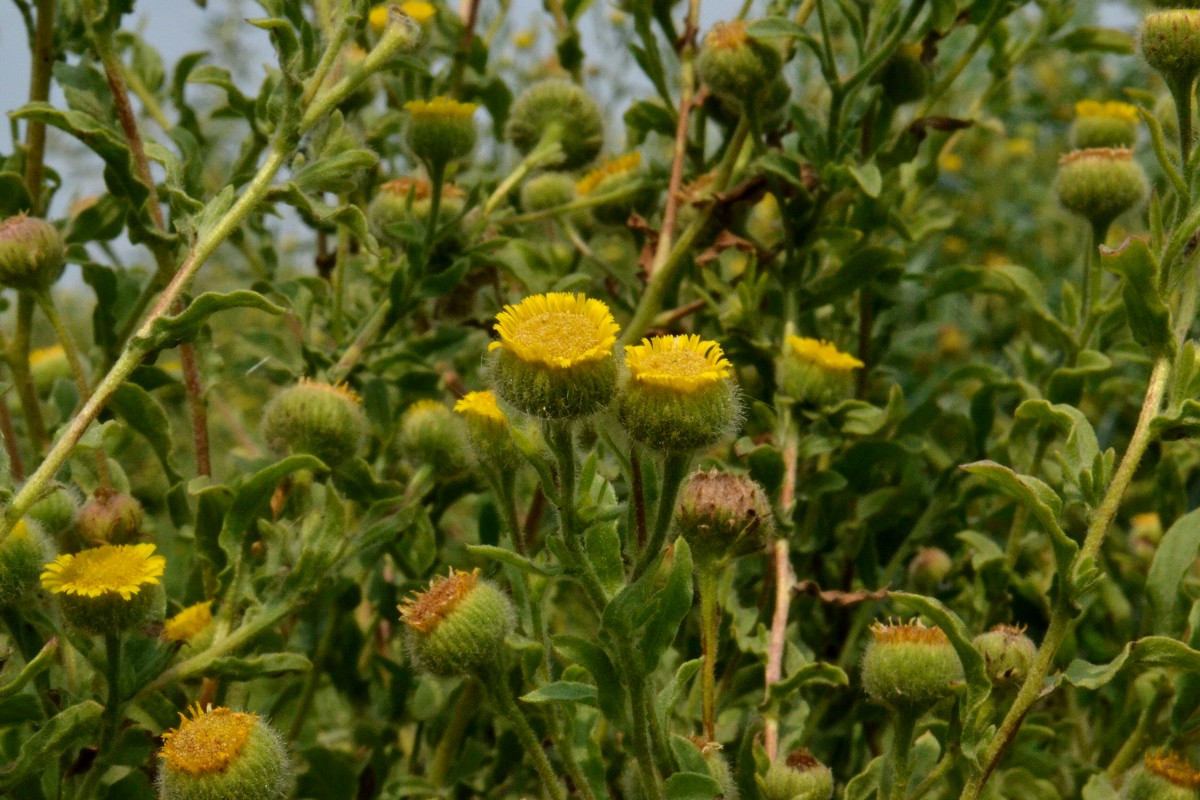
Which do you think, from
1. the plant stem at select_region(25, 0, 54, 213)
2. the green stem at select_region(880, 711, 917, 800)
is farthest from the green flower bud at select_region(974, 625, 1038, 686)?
the plant stem at select_region(25, 0, 54, 213)

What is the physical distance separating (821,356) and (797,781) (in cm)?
63

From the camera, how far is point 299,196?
1.44m

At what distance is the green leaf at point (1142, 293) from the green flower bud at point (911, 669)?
0.39 meters

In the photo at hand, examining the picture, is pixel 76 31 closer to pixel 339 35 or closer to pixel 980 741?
pixel 339 35

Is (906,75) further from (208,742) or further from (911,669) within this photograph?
(208,742)

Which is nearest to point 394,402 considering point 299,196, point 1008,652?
point 299,196

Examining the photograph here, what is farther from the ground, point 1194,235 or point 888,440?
point 1194,235

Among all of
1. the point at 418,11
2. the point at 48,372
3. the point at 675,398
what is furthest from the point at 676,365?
the point at 48,372

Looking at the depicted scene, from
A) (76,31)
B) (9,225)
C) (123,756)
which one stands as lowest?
(123,756)

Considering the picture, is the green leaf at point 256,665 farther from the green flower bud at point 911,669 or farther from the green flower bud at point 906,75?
the green flower bud at point 906,75

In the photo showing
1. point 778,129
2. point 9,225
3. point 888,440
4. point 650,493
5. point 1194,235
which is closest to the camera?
point 650,493

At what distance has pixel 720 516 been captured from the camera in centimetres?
137

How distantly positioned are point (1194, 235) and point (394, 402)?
1226mm

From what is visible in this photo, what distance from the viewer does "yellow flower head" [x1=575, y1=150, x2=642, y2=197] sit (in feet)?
7.11
